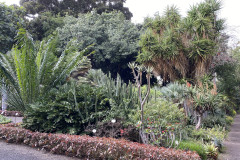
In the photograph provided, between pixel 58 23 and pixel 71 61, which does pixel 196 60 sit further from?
pixel 58 23

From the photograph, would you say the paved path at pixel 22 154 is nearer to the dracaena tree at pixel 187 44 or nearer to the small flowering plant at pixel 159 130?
the small flowering plant at pixel 159 130

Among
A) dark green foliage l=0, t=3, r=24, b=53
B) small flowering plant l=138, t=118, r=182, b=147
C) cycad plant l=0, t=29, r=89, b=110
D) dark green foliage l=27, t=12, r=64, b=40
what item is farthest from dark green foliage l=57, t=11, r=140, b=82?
small flowering plant l=138, t=118, r=182, b=147

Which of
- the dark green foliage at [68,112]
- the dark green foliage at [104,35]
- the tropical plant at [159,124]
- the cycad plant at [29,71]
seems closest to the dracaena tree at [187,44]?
the dark green foliage at [104,35]

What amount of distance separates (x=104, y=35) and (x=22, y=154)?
12.0 m

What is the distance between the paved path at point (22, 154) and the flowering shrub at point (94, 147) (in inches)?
5.1

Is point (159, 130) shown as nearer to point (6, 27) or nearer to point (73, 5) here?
point (6, 27)

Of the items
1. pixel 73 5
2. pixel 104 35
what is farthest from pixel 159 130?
pixel 73 5

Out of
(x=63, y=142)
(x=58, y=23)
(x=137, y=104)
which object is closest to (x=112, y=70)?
(x=58, y=23)

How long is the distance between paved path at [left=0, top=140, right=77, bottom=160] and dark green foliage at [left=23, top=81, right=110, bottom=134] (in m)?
0.78

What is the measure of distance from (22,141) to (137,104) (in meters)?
3.20

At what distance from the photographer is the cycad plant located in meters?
6.38

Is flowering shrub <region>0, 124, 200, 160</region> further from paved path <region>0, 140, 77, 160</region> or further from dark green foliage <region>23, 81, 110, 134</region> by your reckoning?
dark green foliage <region>23, 81, 110, 134</region>

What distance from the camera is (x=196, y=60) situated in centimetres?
1049

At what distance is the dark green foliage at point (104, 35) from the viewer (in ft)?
48.0
